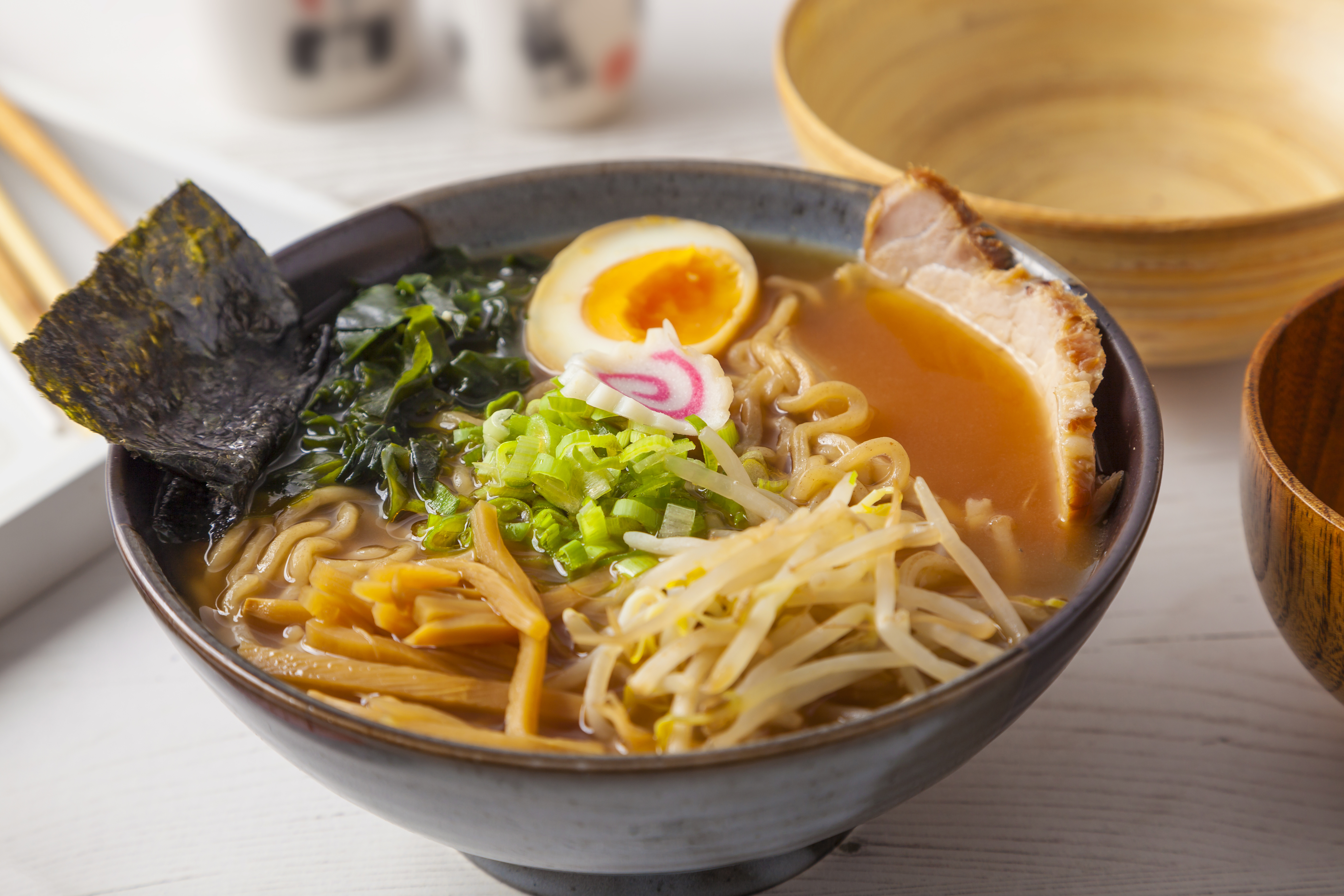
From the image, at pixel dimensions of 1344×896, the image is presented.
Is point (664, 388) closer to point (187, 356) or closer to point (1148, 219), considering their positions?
point (187, 356)

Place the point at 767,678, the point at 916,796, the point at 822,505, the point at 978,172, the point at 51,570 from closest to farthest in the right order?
the point at 767,678, the point at 822,505, the point at 916,796, the point at 51,570, the point at 978,172

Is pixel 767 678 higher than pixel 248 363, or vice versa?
pixel 248 363

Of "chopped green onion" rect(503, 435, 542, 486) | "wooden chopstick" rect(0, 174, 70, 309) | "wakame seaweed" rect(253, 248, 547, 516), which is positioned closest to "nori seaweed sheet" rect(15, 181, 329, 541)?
"wakame seaweed" rect(253, 248, 547, 516)

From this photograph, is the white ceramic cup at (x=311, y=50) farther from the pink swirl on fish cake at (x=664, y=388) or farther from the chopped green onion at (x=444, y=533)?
the chopped green onion at (x=444, y=533)

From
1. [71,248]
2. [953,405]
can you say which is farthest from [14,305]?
[953,405]

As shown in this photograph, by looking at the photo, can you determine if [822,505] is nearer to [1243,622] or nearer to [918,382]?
[918,382]

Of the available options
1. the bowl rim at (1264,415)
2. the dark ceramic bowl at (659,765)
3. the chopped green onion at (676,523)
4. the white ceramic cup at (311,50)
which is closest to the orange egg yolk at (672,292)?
the chopped green onion at (676,523)

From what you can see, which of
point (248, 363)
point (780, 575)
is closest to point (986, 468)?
point (780, 575)
